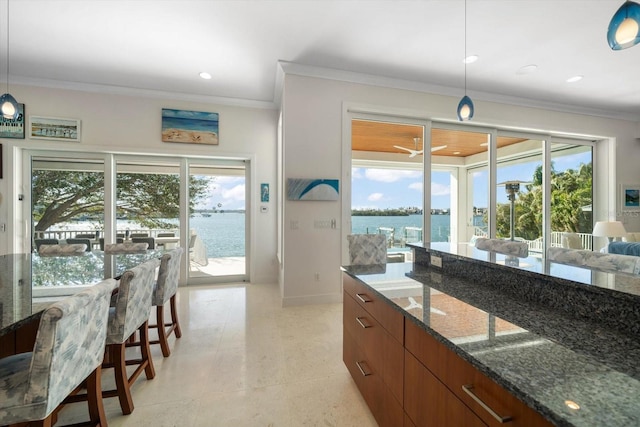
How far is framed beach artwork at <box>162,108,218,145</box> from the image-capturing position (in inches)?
173

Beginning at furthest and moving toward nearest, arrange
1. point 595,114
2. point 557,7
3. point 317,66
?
point 595,114 → point 317,66 → point 557,7

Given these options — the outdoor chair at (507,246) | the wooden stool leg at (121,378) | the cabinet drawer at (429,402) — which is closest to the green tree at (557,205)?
the outdoor chair at (507,246)

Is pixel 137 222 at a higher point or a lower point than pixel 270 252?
higher

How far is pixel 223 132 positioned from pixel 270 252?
2.26m

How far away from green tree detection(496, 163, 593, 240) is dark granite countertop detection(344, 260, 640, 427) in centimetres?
425

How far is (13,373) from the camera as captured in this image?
3.96ft

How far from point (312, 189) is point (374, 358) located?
246 cm

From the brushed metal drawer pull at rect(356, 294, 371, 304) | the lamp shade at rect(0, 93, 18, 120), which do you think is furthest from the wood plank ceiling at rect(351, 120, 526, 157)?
the lamp shade at rect(0, 93, 18, 120)

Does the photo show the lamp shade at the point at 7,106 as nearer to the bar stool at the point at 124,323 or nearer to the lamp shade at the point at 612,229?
the bar stool at the point at 124,323

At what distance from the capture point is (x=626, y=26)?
1571 millimetres

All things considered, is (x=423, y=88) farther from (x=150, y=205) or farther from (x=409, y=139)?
(x=150, y=205)

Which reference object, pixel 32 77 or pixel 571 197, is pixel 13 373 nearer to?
pixel 32 77

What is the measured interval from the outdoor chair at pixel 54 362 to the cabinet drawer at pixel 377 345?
140cm

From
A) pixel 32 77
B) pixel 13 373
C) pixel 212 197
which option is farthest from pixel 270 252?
pixel 32 77
